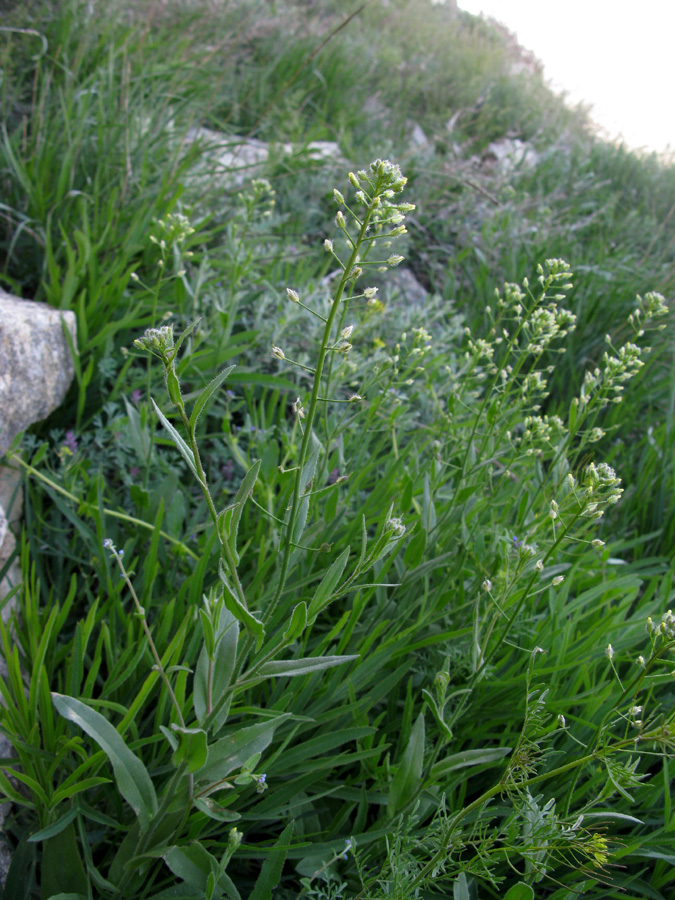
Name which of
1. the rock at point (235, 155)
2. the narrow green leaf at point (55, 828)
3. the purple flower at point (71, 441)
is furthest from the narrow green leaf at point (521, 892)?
the rock at point (235, 155)

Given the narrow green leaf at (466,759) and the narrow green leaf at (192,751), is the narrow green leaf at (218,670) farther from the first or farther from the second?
the narrow green leaf at (466,759)

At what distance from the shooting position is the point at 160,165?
350cm

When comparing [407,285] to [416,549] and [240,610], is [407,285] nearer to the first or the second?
[416,549]

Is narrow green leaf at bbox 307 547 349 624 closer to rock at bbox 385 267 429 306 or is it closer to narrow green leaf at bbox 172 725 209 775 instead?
narrow green leaf at bbox 172 725 209 775

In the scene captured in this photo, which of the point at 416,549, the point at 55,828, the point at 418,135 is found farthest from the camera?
the point at 418,135

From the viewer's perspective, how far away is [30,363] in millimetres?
2137

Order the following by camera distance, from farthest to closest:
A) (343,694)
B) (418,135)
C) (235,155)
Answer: (418,135)
(235,155)
(343,694)

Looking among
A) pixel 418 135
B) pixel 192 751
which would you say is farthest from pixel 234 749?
pixel 418 135

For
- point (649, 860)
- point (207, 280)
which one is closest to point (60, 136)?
point (207, 280)

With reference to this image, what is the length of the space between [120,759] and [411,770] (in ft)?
1.90

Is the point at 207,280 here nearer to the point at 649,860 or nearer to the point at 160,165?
the point at 160,165

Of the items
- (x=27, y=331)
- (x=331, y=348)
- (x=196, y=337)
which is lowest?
(x=27, y=331)

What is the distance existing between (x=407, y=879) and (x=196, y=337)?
1.87 m

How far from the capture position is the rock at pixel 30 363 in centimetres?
205
